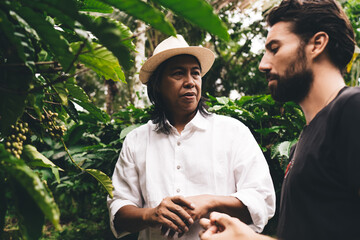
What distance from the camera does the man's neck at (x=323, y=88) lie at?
1.18 m

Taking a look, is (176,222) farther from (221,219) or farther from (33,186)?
(33,186)

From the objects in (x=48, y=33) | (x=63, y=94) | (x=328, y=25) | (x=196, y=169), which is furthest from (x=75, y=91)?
(x=328, y=25)

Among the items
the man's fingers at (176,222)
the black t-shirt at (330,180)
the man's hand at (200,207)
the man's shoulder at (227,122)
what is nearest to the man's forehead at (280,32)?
the black t-shirt at (330,180)

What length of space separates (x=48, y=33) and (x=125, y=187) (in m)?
1.25

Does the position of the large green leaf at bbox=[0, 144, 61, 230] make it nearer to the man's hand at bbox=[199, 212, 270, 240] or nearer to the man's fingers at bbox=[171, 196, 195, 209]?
the man's hand at bbox=[199, 212, 270, 240]

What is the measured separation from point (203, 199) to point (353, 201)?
→ 79cm

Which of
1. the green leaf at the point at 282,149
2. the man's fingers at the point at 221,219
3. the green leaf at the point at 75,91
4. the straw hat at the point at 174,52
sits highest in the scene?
the straw hat at the point at 174,52

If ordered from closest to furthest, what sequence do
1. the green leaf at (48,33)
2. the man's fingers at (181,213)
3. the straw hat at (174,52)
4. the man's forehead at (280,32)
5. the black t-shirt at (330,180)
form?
the green leaf at (48,33)
the black t-shirt at (330,180)
the man's forehead at (280,32)
the man's fingers at (181,213)
the straw hat at (174,52)

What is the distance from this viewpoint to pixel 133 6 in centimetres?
72

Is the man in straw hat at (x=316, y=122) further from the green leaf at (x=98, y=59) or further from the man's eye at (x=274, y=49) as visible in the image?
the green leaf at (x=98, y=59)

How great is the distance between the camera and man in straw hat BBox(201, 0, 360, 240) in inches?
36.8

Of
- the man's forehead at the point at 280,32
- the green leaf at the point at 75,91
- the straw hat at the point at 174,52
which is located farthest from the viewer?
the straw hat at the point at 174,52

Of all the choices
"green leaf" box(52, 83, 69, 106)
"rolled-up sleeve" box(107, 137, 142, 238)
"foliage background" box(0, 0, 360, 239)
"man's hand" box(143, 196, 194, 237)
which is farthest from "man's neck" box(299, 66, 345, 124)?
"rolled-up sleeve" box(107, 137, 142, 238)

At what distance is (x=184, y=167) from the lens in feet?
5.97
